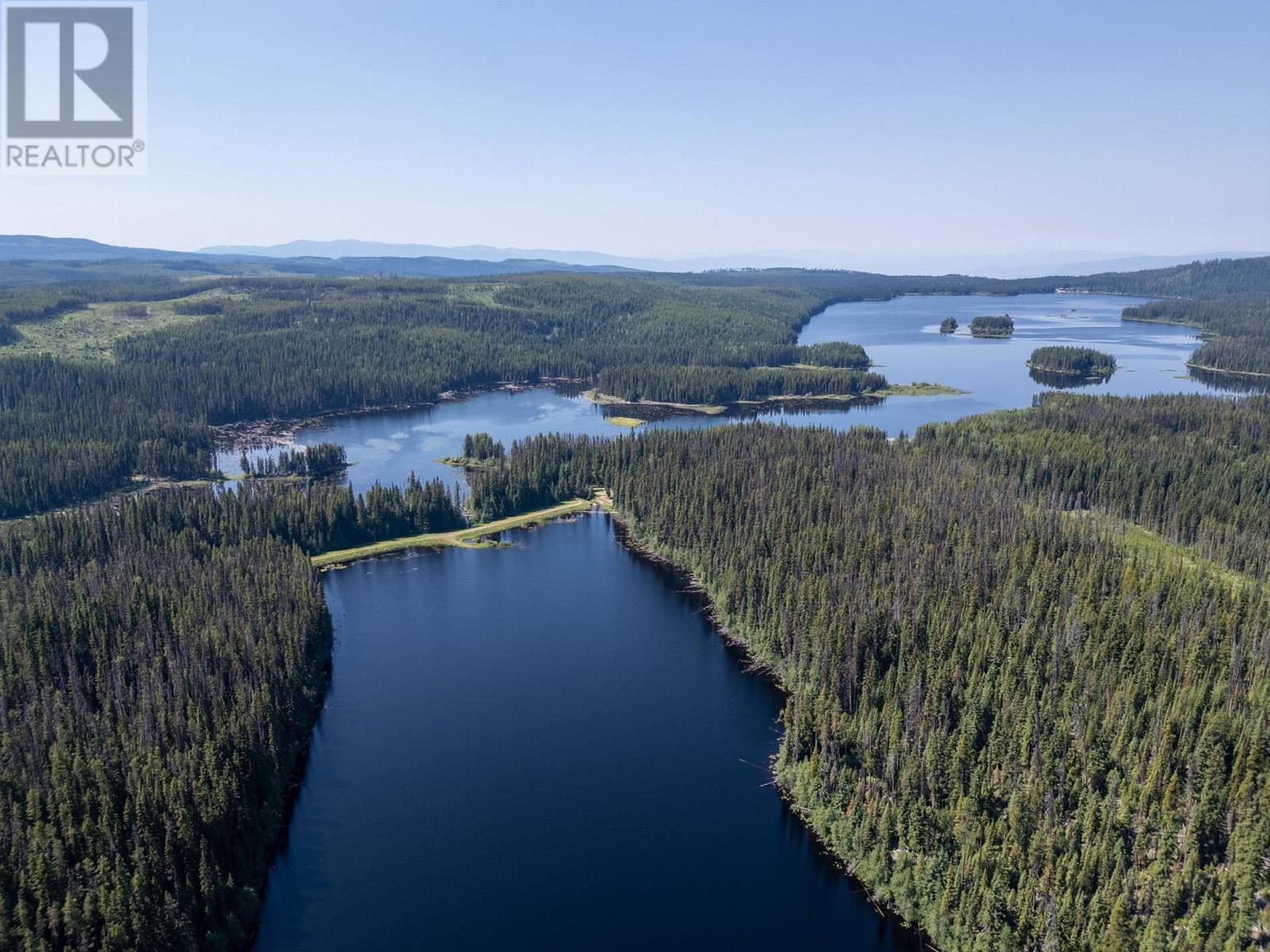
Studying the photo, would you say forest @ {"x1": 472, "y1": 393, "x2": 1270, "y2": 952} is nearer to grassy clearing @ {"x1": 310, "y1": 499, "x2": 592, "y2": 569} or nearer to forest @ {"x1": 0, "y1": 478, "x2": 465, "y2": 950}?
grassy clearing @ {"x1": 310, "y1": 499, "x2": 592, "y2": 569}

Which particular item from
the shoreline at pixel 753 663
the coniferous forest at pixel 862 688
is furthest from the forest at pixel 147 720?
the shoreline at pixel 753 663

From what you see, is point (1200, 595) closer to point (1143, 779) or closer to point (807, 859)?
point (1143, 779)

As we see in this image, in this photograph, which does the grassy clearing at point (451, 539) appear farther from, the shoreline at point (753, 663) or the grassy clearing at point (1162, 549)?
the grassy clearing at point (1162, 549)

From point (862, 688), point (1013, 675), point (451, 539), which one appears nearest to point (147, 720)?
point (862, 688)

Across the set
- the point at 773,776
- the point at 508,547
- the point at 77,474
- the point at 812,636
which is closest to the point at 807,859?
the point at 773,776

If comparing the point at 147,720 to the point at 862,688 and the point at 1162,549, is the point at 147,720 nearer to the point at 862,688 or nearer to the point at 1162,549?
the point at 862,688
